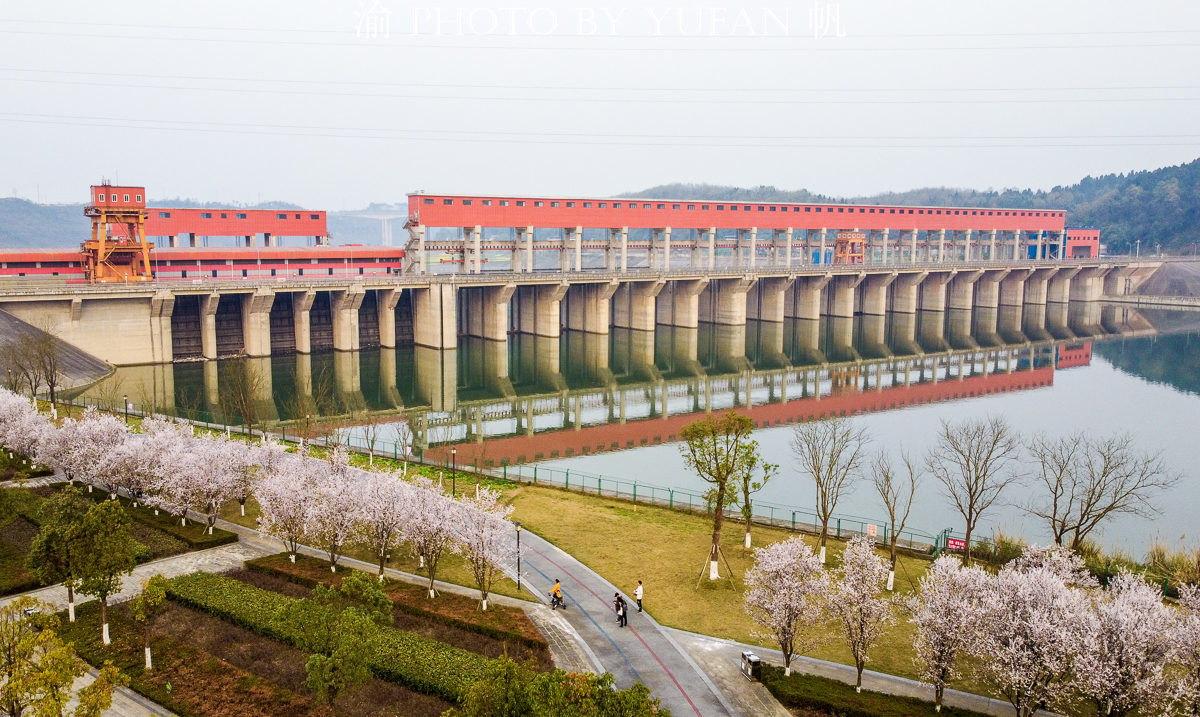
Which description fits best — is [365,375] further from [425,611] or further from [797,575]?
[797,575]

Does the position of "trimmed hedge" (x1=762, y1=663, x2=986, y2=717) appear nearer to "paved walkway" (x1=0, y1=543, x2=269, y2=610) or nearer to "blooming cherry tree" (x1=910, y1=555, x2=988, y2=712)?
"blooming cherry tree" (x1=910, y1=555, x2=988, y2=712)

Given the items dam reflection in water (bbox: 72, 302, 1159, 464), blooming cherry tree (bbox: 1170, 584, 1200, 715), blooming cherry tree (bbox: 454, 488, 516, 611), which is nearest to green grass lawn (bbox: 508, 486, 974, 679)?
blooming cherry tree (bbox: 454, 488, 516, 611)

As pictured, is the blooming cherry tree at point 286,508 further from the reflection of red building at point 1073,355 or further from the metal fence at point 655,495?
the reflection of red building at point 1073,355

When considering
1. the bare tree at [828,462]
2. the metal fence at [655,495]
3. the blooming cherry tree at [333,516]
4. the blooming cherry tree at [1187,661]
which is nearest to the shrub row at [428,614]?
the blooming cherry tree at [333,516]

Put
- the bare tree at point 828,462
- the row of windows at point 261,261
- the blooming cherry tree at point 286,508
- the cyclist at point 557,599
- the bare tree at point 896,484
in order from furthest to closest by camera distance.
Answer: the row of windows at point 261,261 → the bare tree at point 896,484 → the bare tree at point 828,462 → the blooming cherry tree at point 286,508 → the cyclist at point 557,599

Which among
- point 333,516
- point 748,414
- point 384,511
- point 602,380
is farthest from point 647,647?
point 602,380
